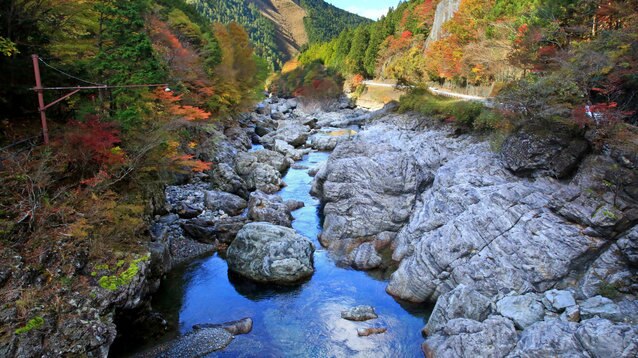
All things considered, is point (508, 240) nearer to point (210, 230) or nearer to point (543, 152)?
point (543, 152)

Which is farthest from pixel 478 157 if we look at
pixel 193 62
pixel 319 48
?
pixel 319 48

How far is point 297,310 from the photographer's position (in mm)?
14586

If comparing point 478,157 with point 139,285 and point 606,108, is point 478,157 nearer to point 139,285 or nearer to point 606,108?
point 606,108

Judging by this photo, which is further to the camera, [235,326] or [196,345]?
[235,326]

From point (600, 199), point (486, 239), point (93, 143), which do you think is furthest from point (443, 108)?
point (93, 143)

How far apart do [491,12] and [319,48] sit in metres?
81.6

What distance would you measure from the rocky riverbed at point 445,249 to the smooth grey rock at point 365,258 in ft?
0.23

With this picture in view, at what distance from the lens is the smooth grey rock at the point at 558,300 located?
11586mm

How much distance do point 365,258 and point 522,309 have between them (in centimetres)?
739

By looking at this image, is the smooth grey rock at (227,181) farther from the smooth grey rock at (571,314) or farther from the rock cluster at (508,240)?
the smooth grey rock at (571,314)

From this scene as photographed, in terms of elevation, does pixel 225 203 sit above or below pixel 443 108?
below

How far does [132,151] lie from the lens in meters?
15.7

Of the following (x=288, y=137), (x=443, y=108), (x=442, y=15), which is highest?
(x=442, y=15)

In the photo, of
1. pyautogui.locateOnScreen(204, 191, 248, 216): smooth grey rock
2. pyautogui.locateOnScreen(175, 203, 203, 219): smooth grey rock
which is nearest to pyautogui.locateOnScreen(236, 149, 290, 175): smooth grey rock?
pyautogui.locateOnScreen(204, 191, 248, 216): smooth grey rock
